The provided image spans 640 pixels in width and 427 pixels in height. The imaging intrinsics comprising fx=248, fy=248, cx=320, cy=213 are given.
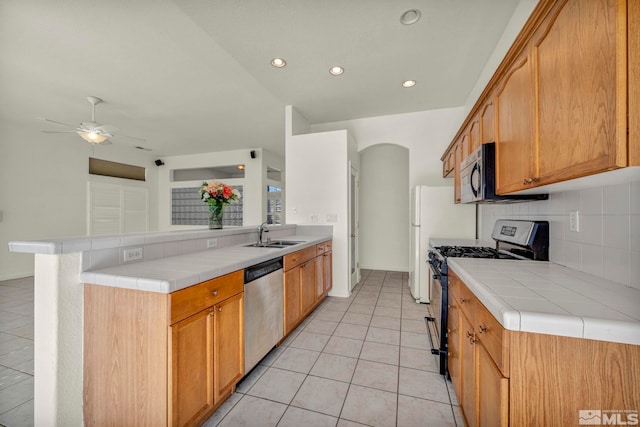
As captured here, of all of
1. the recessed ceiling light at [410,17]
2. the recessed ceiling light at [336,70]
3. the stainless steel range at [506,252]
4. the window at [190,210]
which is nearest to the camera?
the stainless steel range at [506,252]

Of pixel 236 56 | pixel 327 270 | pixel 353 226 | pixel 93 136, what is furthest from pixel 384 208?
pixel 93 136

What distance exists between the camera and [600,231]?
48.9 inches

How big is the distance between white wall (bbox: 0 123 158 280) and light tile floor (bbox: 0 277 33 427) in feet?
5.27

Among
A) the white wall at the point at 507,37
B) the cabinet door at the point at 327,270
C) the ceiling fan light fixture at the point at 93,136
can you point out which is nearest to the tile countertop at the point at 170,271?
the cabinet door at the point at 327,270

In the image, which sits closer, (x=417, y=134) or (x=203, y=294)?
(x=203, y=294)

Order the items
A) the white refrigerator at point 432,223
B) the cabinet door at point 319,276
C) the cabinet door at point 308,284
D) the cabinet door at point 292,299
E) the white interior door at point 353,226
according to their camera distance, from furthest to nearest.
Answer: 1. the white interior door at point 353,226
2. the white refrigerator at point 432,223
3. the cabinet door at point 319,276
4. the cabinet door at point 308,284
5. the cabinet door at point 292,299

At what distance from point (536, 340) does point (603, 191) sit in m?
0.96

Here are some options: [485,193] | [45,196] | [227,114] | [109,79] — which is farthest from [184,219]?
[485,193]

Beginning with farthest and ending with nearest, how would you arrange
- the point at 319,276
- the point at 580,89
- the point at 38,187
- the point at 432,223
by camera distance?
1. the point at 38,187
2. the point at 432,223
3. the point at 319,276
4. the point at 580,89

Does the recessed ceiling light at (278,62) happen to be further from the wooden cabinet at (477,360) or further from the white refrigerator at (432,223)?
the wooden cabinet at (477,360)

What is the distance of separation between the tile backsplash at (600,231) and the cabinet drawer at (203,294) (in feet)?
6.45

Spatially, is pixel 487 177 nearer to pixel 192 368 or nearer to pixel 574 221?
pixel 574 221

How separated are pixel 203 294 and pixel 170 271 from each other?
0.73ft

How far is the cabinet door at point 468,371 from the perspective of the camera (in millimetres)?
1142
